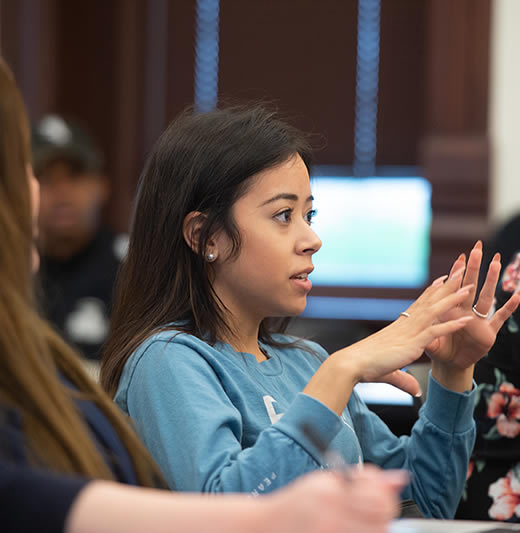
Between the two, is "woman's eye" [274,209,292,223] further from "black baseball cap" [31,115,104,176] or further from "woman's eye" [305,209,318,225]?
"black baseball cap" [31,115,104,176]

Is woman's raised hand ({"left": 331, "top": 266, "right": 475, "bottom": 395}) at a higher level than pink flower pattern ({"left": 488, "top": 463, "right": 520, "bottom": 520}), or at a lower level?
higher

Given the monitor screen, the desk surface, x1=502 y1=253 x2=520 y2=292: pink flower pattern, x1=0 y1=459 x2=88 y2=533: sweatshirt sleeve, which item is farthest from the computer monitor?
x1=0 y1=459 x2=88 y2=533: sweatshirt sleeve

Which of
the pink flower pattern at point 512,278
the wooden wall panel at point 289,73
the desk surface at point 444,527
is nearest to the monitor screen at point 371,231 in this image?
the wooden wall panel at point 289,73

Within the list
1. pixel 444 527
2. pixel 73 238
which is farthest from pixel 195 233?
pixel 73 238

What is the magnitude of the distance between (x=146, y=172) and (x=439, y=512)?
0.67 m

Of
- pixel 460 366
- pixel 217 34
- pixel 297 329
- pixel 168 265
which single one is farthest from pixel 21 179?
pixel 217 34

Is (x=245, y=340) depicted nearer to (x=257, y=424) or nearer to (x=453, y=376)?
(x=257, y=424)

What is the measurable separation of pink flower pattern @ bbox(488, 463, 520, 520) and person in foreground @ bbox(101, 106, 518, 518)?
0.13m

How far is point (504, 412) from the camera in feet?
4.51

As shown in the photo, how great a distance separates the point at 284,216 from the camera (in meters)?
1.17

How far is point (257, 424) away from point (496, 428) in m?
0.51

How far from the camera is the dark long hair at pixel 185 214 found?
1.17 meters

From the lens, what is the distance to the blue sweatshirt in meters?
0.91

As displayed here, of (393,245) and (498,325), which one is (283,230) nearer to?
(498,325)
